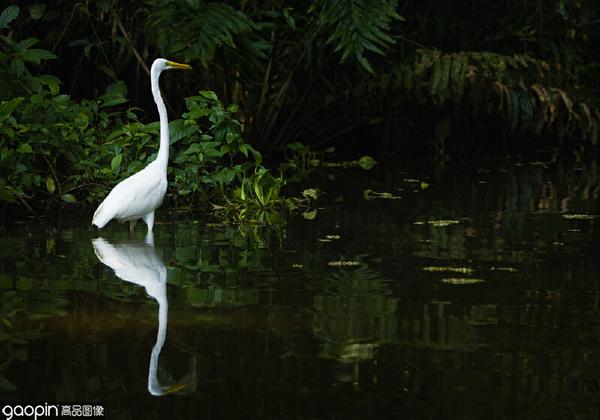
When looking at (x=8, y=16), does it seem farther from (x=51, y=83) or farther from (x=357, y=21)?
(x=357, y=21)

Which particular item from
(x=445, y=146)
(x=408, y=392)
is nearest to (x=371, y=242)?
(x=408, y=392)

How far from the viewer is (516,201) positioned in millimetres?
9086

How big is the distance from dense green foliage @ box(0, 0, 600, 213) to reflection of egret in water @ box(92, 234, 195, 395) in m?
1.05

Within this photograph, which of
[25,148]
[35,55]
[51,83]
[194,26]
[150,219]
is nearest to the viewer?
[150,219]

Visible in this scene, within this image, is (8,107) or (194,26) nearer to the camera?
(8,107)

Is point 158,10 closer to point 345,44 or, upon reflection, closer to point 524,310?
point 345,44

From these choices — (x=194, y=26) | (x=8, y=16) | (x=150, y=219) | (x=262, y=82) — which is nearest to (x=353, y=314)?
(x=150, y=219)

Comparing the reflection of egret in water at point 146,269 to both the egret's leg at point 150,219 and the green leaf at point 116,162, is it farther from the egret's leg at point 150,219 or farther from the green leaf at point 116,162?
the green leaf at point 116,162

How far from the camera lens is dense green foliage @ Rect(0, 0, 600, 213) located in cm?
852

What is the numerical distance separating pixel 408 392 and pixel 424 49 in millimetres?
9509

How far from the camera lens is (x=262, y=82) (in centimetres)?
1189

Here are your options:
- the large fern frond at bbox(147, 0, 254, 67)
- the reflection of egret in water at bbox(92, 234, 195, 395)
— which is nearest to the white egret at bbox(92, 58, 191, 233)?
the reflection of egret in water at bbox(92, 234, 195, 395)

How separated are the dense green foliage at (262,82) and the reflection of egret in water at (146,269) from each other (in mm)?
1052

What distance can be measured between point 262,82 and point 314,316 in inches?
278
